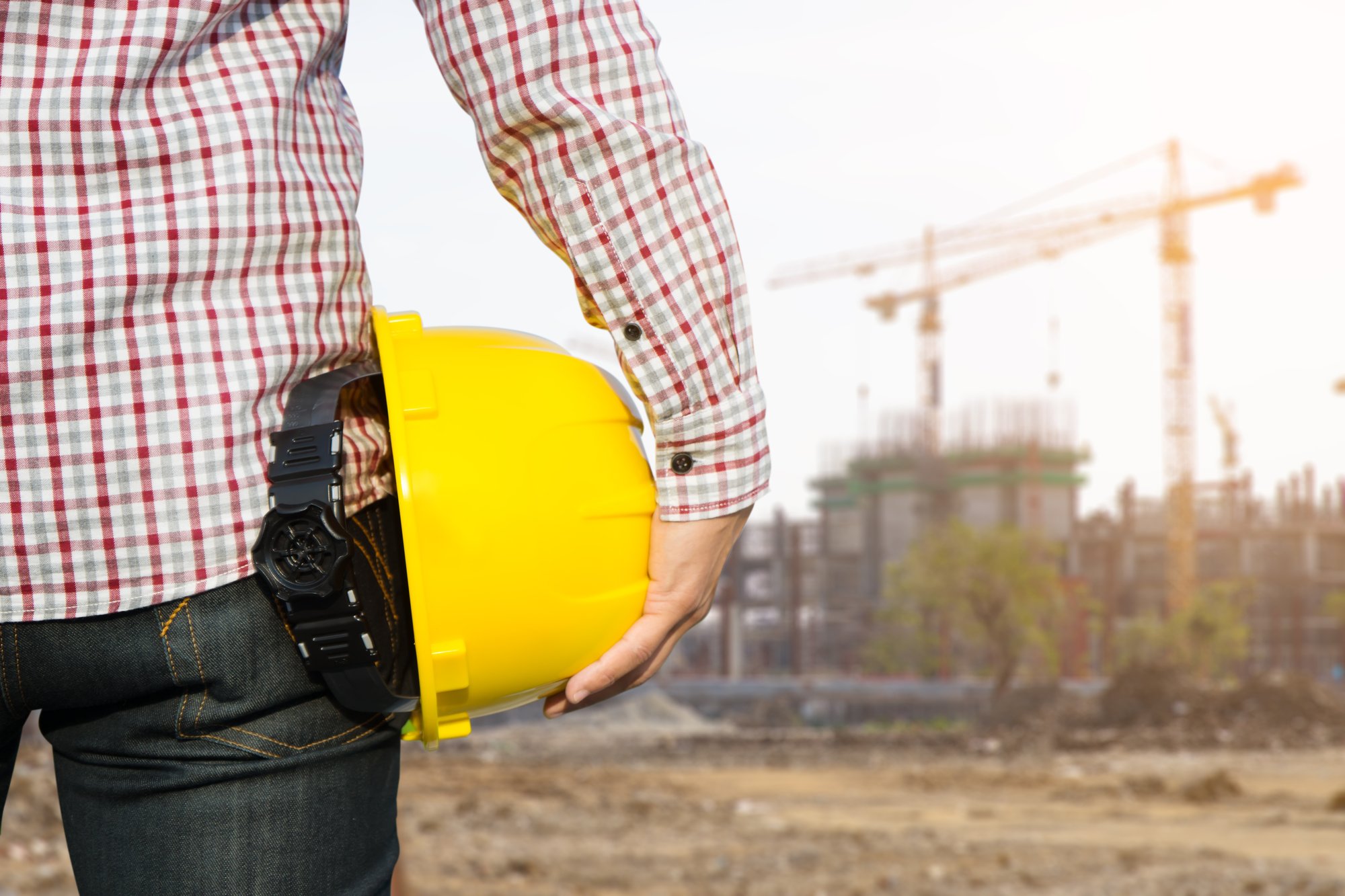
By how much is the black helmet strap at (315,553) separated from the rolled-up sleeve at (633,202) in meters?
0.23

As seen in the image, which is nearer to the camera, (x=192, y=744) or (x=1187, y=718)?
(x=192, y=744)

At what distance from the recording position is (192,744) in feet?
2.65

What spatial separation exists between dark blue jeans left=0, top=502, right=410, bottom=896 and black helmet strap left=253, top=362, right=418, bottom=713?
0.08ft

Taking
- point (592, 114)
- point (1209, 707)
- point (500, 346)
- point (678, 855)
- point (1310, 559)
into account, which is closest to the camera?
point (592, 114)

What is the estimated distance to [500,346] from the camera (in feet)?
3.31

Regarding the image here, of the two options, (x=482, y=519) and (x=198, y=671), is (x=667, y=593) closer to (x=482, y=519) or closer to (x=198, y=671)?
(x=482, y=519)

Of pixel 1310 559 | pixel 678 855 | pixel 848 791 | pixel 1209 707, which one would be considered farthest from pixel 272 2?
pixel 1310 559

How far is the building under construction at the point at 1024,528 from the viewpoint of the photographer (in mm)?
34562

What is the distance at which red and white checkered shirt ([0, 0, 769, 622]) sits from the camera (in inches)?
31.1

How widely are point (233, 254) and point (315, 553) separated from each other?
8.2 inches

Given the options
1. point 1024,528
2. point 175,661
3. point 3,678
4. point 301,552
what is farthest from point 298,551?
point 1024,528

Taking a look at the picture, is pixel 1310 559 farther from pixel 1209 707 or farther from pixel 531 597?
pixel 531 597

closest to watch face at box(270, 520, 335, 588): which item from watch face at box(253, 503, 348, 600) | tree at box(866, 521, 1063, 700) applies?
watch face at box(253, 503, 348, 600)

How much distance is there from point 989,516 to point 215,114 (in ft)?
153
